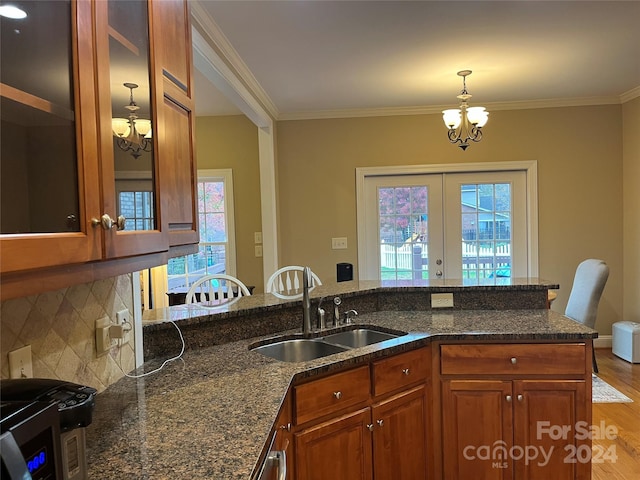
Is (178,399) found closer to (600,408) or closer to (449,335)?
(449,335)

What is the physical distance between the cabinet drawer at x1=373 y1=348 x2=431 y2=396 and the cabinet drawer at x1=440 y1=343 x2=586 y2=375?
0.12m

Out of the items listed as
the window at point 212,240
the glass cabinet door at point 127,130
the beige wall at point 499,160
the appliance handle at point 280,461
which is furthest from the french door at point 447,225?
the glass cabinet door at point 127,130

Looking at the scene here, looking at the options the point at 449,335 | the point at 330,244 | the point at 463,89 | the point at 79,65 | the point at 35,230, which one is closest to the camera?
the point at 35,230

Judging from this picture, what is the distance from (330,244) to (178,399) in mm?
3697

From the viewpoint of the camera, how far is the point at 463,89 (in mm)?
4168

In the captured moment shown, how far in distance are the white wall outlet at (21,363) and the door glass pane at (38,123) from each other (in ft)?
1.41

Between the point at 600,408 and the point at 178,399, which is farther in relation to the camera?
the point at 600,408

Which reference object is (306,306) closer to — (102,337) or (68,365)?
(102,337)

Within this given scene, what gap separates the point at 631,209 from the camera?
4.55m

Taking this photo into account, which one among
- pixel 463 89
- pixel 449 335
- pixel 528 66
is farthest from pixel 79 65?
pixel 463 89

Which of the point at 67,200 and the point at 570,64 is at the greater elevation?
the point at 570,64

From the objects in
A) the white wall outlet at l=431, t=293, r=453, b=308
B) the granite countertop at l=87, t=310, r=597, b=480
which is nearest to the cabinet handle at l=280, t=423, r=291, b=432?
the granite countertop at l=87, t=310, r=597, b=480

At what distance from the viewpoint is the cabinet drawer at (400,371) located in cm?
186

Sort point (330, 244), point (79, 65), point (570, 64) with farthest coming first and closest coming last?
1. point (330, 244)
2. point (570, 64)
3. point (79, 65)
